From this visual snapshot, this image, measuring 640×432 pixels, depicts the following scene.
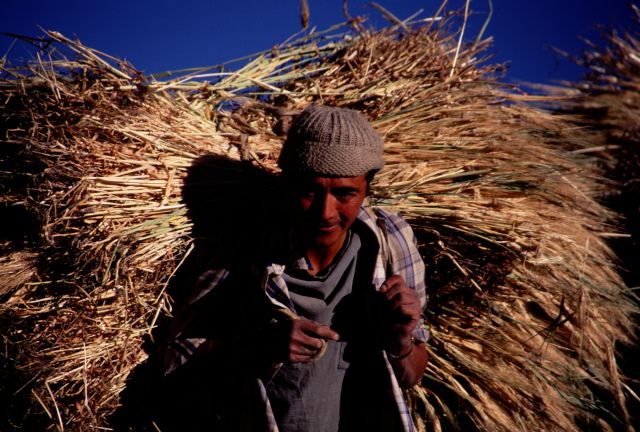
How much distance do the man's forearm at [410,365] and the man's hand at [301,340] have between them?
0.81 ft

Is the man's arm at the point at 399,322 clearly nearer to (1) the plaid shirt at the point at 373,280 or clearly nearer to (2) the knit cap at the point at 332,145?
(1) the plaid shirt at the point at 373,280

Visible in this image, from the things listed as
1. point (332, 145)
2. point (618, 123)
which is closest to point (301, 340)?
point (332, 145)

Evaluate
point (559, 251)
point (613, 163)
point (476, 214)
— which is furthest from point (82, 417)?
point (613, 163)

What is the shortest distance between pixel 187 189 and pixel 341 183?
0.56 meters

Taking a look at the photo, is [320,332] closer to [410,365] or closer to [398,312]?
[398,312]

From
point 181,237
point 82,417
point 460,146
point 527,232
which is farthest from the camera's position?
point 460,146

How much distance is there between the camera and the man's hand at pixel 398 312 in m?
1.13

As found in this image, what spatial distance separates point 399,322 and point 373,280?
0.16 metres

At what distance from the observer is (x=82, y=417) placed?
1213 millimetres

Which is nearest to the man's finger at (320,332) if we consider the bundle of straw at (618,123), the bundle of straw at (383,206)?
the bundle of straw at (383,206)

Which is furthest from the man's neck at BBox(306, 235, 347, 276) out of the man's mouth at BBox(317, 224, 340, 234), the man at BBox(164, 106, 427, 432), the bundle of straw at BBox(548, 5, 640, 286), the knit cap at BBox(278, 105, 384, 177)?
the bundle of straw at BBox(548, 5, 640, 286)

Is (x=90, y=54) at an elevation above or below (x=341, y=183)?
above

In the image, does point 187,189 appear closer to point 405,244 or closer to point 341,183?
point 341,183

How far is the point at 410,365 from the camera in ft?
4.24
